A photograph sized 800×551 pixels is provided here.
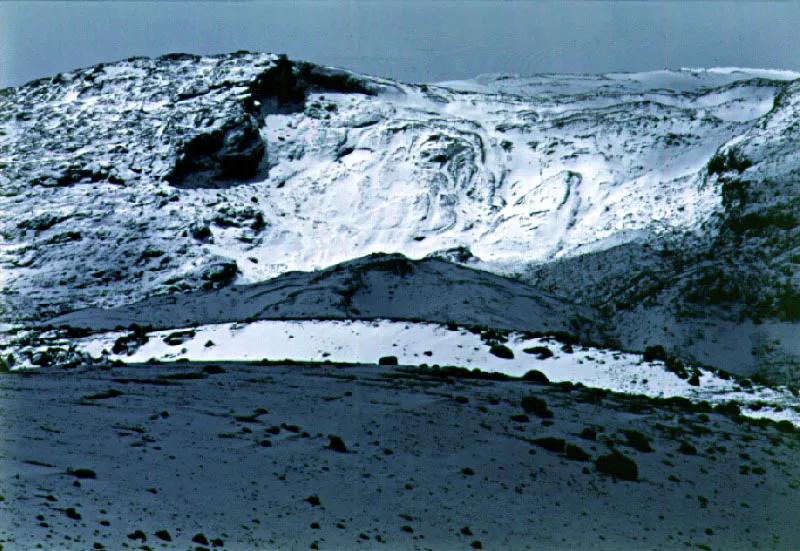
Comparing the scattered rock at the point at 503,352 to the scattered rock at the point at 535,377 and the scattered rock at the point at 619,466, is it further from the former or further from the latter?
the scattered rock at the point at 619,466

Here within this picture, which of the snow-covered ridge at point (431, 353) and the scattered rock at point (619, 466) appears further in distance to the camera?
the snow-covered ridge at point (431, 353)

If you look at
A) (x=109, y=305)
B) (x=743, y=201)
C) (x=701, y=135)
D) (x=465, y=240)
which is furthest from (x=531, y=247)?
(x=109, y=305)

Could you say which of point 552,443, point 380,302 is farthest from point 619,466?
point 380,302

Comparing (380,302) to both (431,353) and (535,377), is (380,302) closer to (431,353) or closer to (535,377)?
(431,353)

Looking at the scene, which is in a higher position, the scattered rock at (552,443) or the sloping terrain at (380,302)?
the sloping terrain at (380,302)

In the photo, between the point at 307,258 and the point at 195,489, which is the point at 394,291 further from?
the point at 195,489

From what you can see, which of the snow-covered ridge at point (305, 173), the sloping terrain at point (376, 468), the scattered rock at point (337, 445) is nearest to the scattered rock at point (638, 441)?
the sloping terrain at point (376, 468)

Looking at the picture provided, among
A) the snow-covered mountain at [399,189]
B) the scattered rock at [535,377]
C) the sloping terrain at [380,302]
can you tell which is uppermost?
the snow-covered mountain at [399,189]
